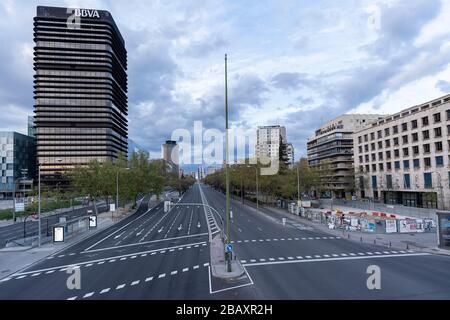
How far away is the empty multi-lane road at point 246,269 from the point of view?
49.4ft

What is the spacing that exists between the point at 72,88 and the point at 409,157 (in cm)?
13864

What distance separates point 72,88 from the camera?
130 m

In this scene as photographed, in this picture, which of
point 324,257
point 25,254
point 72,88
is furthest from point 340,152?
point 72,88

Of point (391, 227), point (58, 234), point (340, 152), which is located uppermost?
point (340, 152)

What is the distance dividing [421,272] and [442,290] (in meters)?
3.69

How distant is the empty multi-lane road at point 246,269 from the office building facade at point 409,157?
132 feet

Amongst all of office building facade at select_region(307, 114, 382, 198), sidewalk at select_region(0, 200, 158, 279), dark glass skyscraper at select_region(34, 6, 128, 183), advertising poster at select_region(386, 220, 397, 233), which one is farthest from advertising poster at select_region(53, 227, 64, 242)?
dark glass skyscraper at select_region(34, 6, 128, 183)

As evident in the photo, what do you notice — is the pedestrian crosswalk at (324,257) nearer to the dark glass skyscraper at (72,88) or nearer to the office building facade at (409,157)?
the office building facade at (409,157)

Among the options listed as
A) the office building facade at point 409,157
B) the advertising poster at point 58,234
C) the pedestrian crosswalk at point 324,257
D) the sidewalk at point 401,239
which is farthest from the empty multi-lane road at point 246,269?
the office building facade at point 409,157

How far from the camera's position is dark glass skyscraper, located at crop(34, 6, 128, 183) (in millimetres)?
126938

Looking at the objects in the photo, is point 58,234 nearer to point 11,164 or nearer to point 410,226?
point 410,226
